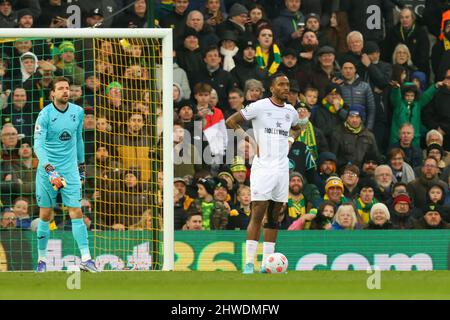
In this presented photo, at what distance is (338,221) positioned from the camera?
19.4m

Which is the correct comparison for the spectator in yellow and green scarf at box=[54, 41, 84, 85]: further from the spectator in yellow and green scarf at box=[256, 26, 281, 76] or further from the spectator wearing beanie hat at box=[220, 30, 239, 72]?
the spectator in yellow and green scarf at box=[256, 26, 281, 76]

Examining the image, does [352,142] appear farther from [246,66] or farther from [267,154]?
[267,154]

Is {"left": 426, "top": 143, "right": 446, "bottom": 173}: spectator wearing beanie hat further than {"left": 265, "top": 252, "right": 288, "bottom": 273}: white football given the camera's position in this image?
Yes

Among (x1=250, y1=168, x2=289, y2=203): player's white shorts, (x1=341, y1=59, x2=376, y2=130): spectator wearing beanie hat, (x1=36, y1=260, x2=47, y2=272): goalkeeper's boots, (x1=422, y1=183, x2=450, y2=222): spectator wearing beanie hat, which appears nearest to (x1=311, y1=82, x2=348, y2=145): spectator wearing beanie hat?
(x1=341, y1=59, x2=376, y2=130): spectator wearing beanie hat

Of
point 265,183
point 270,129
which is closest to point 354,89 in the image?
point 270,129

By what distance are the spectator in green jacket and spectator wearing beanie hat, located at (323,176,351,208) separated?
178cm

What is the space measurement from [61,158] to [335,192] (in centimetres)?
539

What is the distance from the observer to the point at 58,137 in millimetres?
15797

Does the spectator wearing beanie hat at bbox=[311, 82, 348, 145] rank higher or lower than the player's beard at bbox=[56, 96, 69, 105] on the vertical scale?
higher

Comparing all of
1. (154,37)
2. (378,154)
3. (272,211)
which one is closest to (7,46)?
(154,37)

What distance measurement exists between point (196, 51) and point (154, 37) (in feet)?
11.5

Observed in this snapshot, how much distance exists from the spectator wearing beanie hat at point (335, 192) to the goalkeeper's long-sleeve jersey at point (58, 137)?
5.12 metres

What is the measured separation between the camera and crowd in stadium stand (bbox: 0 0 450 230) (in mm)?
18547

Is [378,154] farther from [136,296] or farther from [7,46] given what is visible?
[136,296]
